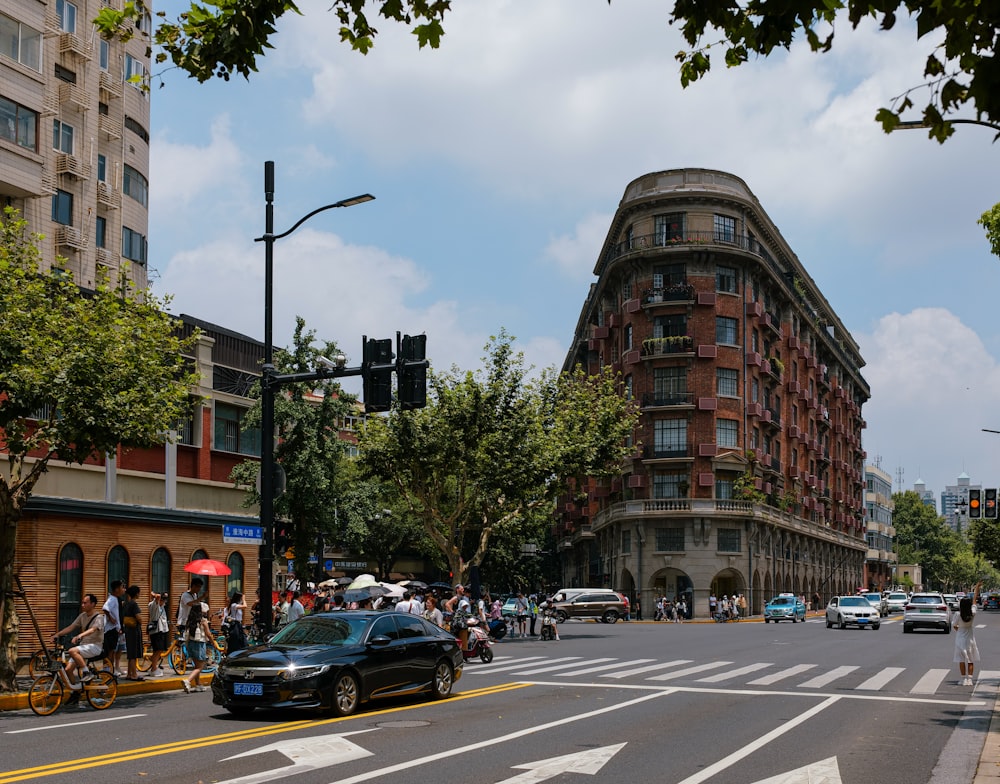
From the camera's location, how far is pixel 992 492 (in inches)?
1549

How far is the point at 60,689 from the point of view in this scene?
1652 cm

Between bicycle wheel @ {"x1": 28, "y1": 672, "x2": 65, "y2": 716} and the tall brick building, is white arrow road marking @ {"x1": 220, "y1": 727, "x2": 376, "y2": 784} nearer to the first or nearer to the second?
bicycle wheel @ {"x1": 28, "y1": 672, "x2": 65, "y2": 716}

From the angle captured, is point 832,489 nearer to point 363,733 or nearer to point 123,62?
point 123,62

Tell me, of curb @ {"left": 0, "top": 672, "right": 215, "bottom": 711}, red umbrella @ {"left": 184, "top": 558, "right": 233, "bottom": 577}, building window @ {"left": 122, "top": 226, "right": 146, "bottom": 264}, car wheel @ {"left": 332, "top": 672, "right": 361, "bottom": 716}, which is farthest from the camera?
building window @ {"left": 122, "top": 226, "right": 146, "bottom": 264}

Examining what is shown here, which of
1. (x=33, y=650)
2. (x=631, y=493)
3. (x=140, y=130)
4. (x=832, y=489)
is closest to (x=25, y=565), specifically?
(x=33, y=650)

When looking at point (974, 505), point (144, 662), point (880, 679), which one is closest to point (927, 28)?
point (880, 679)

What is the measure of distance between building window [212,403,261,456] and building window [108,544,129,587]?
7.29 metres

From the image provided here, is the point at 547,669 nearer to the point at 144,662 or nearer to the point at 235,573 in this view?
the point at 144,662

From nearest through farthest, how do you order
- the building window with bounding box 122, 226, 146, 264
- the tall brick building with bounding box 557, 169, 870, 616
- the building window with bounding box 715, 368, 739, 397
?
the building window with bounding box 122, 226, 146, 264 → the tall brick building with bounding box 557, 169, 870, 616 → the building window with bounding box 715, 368, 739, 397

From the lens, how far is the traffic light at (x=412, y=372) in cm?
1908

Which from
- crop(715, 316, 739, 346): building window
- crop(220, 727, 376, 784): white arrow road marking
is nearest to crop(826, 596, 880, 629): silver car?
crop(715, 316, 739, 346): building window

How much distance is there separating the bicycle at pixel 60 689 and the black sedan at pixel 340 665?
2.32 m

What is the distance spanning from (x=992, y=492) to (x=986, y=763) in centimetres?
3050

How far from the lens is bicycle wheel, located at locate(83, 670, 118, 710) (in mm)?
16812
